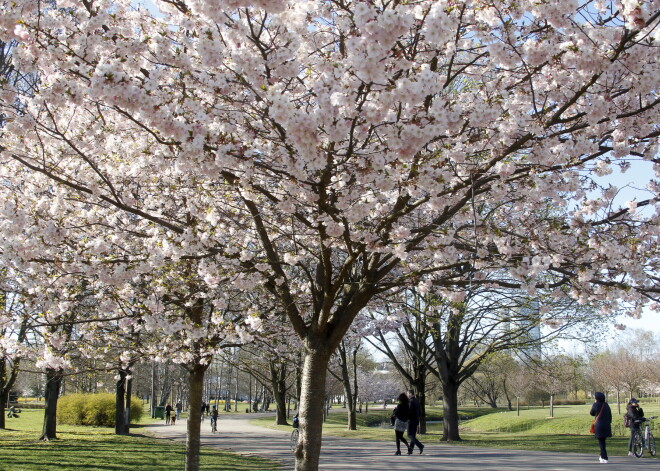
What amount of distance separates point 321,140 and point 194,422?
6.56m

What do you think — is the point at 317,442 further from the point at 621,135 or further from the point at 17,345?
the point at 17,345

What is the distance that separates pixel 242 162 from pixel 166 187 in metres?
3.06

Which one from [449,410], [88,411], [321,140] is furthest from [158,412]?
[321,140]

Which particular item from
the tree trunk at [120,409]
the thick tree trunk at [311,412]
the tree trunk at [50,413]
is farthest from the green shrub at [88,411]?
the thick tree trunk at [311,412]

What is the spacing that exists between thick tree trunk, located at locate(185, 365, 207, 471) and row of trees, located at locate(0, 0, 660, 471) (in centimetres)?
202

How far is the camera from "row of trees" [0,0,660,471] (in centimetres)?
478

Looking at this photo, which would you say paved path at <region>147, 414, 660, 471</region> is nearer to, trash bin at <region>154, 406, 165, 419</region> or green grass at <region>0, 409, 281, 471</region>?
green grass at <region>0, 409, 281, 471</region>

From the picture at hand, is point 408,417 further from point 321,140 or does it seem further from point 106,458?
point 321,140

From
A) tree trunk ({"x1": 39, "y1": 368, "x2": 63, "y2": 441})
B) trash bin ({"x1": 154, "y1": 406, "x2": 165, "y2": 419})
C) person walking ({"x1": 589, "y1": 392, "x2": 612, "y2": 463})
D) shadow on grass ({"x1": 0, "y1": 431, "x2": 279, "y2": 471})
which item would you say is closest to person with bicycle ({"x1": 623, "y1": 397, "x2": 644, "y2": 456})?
person walking ({"x1": 589, "y1": 392, "x2": 612, "y2": 463})

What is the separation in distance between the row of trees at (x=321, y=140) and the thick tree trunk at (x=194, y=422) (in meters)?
2.02

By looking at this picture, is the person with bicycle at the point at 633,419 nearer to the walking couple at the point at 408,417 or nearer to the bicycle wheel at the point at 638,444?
the bicycle wheel at the point at 638,444

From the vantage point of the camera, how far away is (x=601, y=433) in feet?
37.8

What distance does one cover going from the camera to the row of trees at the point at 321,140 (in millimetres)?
4781

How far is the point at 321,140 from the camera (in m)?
5.37
